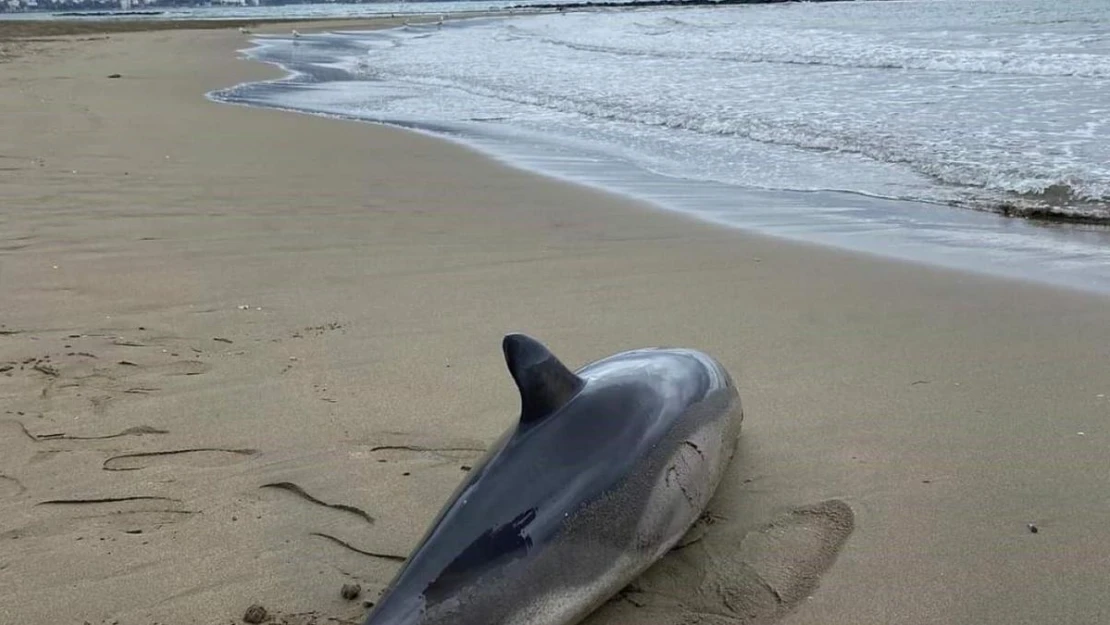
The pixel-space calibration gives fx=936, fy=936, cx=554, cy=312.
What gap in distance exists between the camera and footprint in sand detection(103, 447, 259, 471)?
3.11 m

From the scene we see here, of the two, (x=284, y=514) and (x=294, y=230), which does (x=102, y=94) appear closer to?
(x=294, y=230)

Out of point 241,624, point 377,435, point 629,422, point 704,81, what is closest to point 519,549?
point 629,422

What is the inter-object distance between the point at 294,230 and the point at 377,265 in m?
1.14

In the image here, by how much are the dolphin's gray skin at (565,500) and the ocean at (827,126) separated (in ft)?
11.2

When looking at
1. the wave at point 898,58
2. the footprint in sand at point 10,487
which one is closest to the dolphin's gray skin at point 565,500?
the footprint in sand at point 10,487

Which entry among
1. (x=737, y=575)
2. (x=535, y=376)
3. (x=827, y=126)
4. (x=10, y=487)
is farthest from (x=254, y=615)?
(x=827, y=126)

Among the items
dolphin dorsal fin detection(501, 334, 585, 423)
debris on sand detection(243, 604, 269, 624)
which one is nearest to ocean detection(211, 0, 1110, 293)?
dolphin dorsal fin detection(501, 334, 585, 423)

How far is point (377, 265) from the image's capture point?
5.61 metres

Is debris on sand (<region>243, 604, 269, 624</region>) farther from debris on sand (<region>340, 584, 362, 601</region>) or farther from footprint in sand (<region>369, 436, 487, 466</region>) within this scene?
footprint in sand (<region>369, 436, 487, 466</region>)

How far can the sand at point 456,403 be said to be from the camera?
8.33 ft

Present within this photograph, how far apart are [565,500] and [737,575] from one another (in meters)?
0.59

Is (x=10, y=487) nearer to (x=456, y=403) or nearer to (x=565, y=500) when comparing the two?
(x=456, y=403)

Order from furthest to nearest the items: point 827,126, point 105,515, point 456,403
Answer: point 827,126 → point 456,403 → point 105,515

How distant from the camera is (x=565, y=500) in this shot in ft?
7.64
